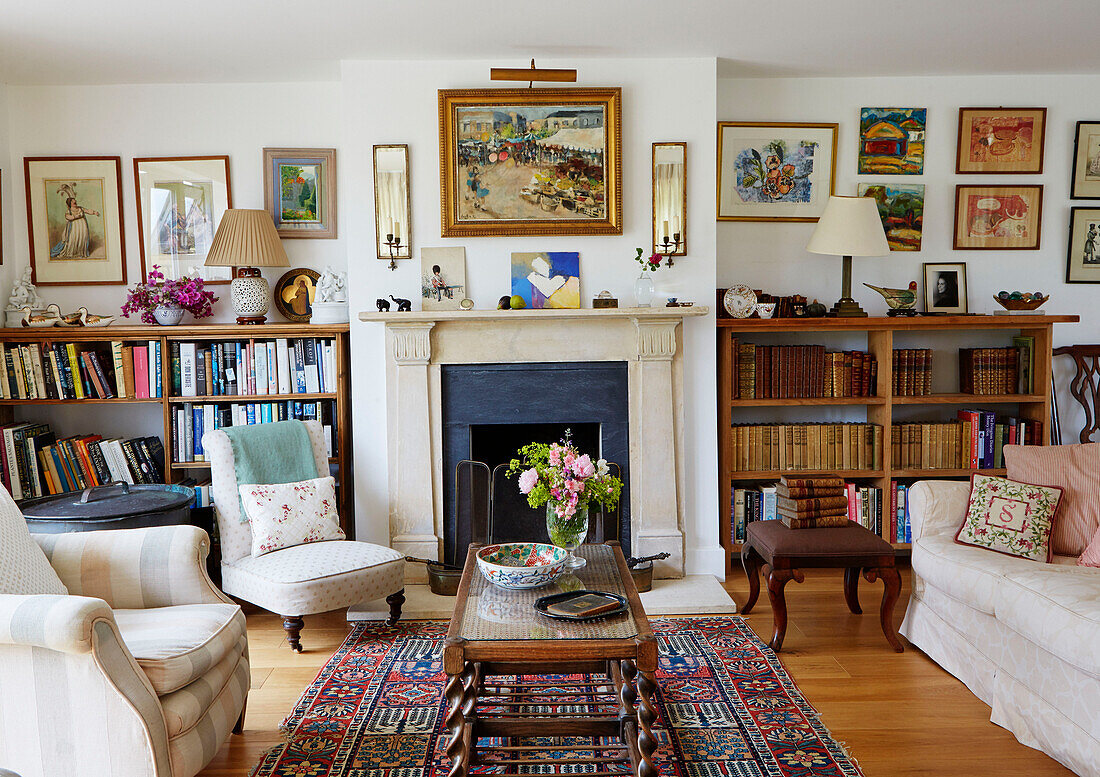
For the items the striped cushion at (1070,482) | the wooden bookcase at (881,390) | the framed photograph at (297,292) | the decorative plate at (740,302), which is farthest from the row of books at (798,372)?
the framed photograph at (297,292)

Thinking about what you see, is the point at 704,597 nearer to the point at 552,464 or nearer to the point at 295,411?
the point at 552,464

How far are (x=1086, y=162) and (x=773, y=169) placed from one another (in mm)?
1781

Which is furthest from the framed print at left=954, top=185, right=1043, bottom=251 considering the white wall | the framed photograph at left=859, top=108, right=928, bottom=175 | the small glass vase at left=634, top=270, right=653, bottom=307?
the small glass vase at left=634, top=270, right=653, bottom=307

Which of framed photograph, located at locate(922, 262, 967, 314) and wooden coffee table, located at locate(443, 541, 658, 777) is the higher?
framed photograph, located at locate(922, 262, 967, 314)

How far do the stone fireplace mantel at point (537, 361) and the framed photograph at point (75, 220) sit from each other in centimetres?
165

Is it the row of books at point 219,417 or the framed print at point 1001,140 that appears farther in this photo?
the framed print at point 1001,140

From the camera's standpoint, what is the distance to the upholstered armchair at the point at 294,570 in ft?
11.2

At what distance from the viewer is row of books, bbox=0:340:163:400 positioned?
424 cm

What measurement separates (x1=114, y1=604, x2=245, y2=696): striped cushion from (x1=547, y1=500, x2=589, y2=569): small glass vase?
3.46ft

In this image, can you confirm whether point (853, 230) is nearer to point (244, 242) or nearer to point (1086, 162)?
point (1086, 162)

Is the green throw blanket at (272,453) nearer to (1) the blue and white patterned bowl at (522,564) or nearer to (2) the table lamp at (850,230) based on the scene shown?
(1) the blue and white patterned bowl at (522,564)

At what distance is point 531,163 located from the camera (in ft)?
13.8

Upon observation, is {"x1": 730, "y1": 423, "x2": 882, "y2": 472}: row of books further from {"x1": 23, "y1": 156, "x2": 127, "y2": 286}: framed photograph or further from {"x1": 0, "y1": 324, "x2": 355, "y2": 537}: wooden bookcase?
→ {"x1": 23, "y1": 156, "x2": 127, "y2": 286}: framed photograph

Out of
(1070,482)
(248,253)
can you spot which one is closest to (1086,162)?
(1070,482)
